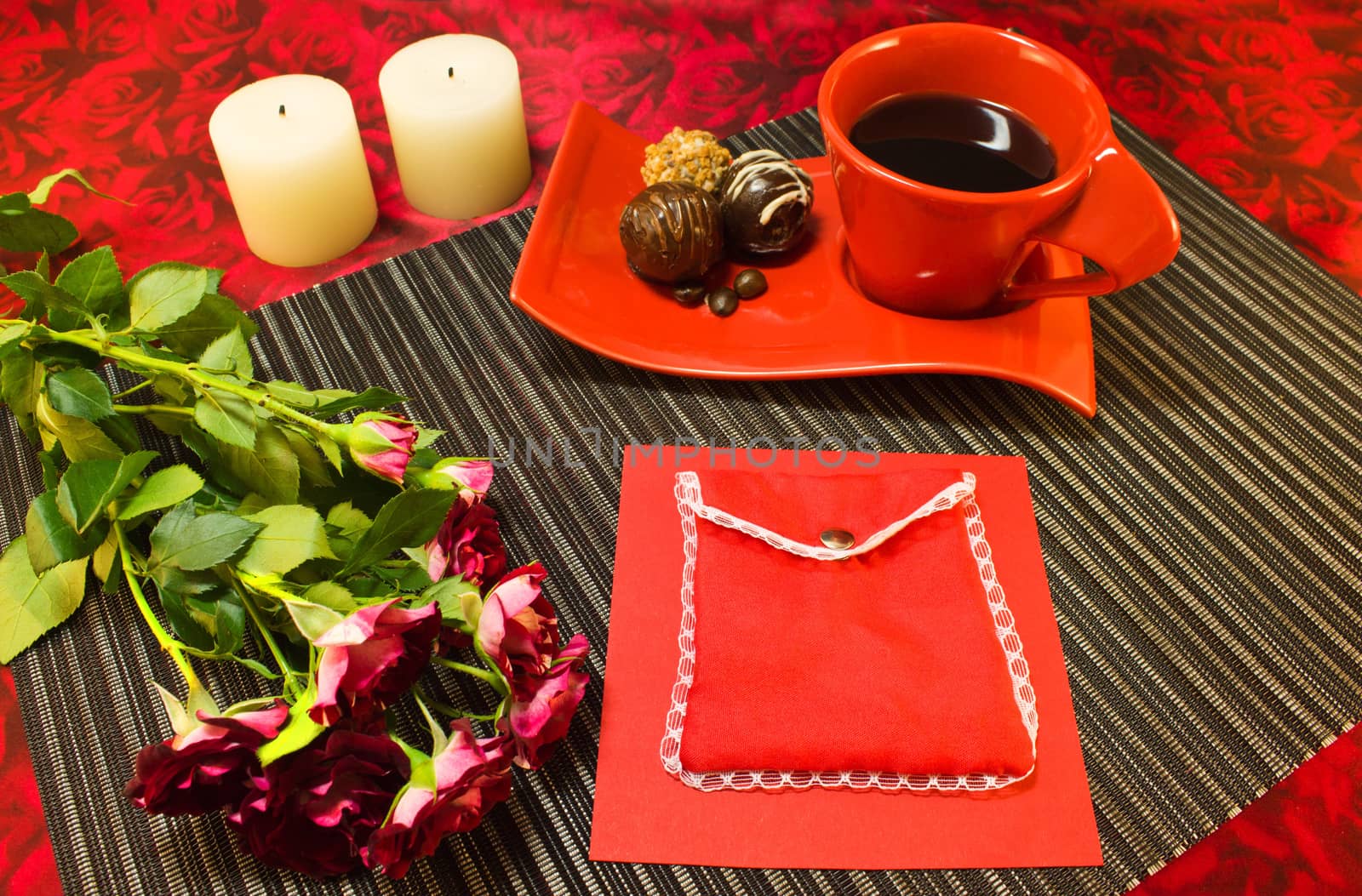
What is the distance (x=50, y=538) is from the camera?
419 mm

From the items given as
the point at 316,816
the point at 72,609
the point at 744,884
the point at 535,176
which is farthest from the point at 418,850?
the point at 535,176

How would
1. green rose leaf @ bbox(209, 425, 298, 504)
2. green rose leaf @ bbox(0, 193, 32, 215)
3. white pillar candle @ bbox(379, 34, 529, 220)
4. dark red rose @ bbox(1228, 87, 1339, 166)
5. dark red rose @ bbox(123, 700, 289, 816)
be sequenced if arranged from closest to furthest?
dark red rose @ bbox(123, 700, 289, 816), green rose leaf @ bbox(209, 425, 298, 504), green rose leaf @ bbox(0, 193, 32, 215), white pillar candle @ bbox(379, 34, 529, 220), dark red rose @ bbox(1228, 87, 1339, 166)

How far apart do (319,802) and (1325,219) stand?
29.4 inches

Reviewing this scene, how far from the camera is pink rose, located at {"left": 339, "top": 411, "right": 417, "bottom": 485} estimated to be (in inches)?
16.3

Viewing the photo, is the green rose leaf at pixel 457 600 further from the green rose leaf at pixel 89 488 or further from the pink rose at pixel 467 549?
the green rose leaf at pixel 89 488

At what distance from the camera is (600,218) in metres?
0.62

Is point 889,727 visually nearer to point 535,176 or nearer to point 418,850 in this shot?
point 418,850

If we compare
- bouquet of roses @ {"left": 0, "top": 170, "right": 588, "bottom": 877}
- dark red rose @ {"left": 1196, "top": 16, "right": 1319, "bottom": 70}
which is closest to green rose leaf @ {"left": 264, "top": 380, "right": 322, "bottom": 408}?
bouquet of roses @ {"left": 0, "top": 170, "right": 588, "bottom": 877}

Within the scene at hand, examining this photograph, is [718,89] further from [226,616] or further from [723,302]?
[226,616]

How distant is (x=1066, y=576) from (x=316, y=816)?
373 mm

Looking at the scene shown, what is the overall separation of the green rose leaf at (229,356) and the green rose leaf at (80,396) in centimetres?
5

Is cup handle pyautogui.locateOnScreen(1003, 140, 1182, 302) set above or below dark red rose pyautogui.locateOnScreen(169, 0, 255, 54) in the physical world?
above

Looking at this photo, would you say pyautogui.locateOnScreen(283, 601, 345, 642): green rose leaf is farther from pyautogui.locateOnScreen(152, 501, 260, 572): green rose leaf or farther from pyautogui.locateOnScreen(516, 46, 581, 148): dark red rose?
pyautogui.locateOnScreen(516, 46, 581, 148): dark red rose

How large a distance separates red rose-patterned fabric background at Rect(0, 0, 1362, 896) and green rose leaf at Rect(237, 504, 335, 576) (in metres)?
0.30
